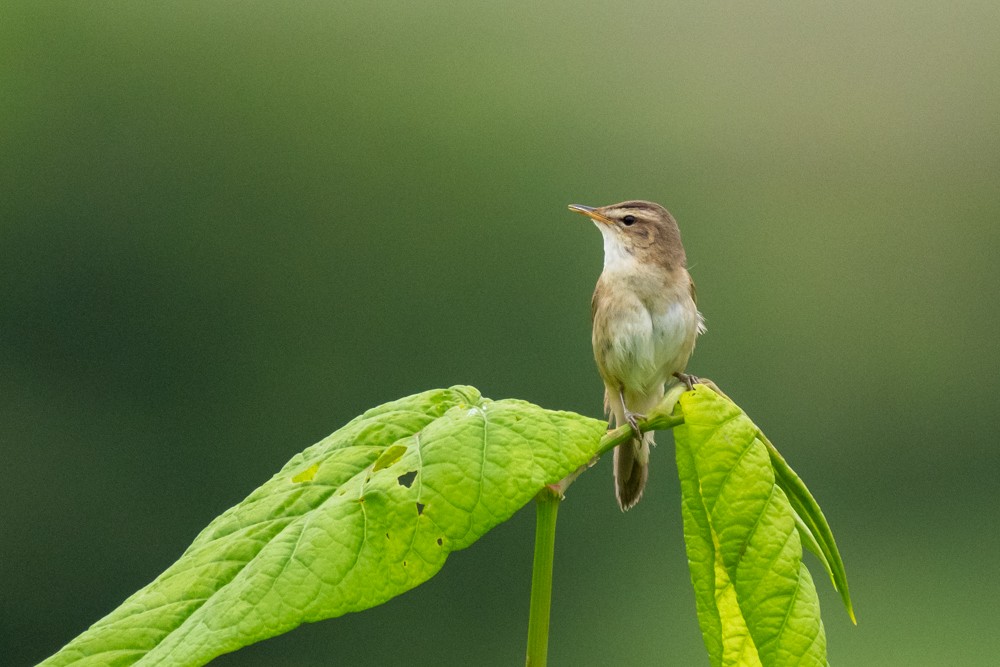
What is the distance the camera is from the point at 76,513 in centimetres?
3178

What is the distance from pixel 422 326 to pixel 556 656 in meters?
8.66

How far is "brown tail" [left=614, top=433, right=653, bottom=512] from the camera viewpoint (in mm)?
3227

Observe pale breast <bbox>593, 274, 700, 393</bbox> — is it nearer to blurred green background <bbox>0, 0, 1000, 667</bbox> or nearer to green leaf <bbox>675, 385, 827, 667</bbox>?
green leaf <bbox>675, 385, 827, 667</bbox>

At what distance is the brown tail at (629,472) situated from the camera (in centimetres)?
323

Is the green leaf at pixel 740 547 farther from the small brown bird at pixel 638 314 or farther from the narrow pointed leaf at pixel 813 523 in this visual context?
the small brown bird at pixel 638 314

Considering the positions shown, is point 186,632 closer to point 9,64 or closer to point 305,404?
point 305,404

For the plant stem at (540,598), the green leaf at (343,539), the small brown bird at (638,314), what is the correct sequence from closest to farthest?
the green leaf at (343,539)
the plant stem at (540,598)
the small brown bird at (638,314)

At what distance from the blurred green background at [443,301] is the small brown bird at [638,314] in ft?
62.2

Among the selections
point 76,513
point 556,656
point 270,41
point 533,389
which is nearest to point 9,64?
point 270,41

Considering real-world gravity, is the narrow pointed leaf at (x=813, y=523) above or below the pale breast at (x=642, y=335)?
above

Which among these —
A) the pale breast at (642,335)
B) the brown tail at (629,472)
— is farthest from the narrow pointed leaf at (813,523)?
the pale breast at (642,335)

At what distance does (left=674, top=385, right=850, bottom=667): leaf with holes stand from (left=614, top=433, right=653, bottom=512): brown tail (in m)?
1.69

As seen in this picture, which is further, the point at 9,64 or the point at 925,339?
the point at 9,64

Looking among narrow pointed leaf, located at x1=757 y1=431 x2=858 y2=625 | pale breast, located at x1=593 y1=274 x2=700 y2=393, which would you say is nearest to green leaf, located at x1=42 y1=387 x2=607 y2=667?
narrow pointed leaf, located at x1=757 y1=431 x2=858 y2=625
